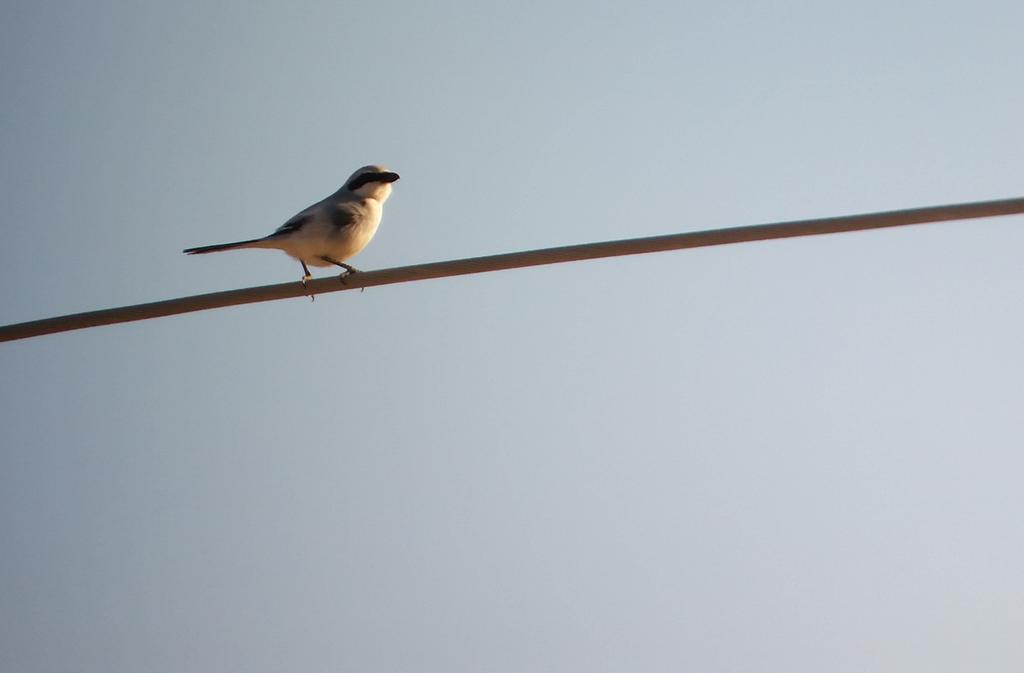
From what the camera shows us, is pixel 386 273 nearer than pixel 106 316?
No

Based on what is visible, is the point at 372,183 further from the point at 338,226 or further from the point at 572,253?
the point at 572,253

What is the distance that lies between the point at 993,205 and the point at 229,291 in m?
3.80

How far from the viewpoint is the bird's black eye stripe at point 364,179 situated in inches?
359

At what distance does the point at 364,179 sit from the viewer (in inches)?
359

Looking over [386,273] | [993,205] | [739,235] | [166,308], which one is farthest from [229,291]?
[993,205]

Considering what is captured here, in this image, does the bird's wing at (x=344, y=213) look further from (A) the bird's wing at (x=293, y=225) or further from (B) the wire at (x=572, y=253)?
(B) the wire at (x=572, y=253)

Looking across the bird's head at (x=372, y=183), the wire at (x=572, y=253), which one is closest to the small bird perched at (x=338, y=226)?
the bird's head at (x=372, y=183)

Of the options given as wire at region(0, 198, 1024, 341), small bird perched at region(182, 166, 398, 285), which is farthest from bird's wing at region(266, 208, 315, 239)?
wire at region(0, 198, 1024, 341)

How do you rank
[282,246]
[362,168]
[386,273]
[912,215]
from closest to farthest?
1. [912,215]
2. [386,273]
3. [282,246]
4. [362,168]

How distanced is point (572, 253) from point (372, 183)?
422 cm

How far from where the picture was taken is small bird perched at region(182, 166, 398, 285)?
8.35 metres

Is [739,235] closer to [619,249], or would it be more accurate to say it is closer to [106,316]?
[619,249]

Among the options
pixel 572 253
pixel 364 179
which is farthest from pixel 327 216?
pixel 572 253

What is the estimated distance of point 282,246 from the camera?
27.3ft
